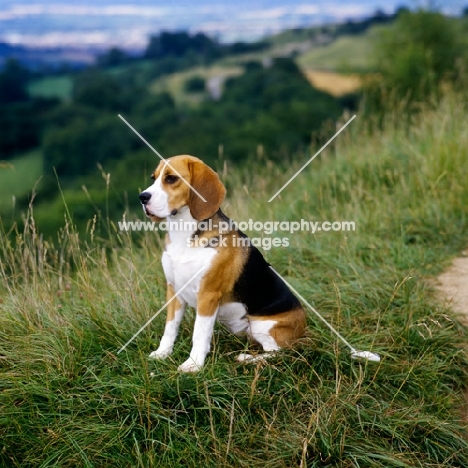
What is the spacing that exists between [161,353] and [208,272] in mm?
677

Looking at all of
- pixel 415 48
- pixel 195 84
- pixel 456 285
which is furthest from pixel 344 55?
pixel 456 285

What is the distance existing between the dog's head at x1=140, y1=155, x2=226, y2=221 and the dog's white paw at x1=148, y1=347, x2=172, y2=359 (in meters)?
0.94

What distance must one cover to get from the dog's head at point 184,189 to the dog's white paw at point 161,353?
938 millimetres

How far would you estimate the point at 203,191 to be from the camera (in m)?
3.72

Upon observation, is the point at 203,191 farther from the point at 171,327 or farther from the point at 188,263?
the point at 171,327

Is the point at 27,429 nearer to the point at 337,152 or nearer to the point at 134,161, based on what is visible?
the point at 337,152

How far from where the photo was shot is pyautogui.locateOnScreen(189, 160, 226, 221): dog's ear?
372 cm

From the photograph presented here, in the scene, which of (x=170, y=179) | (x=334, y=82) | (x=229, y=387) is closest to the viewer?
(x=170, y=179)

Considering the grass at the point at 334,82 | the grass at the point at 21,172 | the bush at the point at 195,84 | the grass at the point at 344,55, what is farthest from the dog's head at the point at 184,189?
the bush at the point at 195,84

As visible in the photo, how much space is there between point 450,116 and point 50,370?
24.2 feet

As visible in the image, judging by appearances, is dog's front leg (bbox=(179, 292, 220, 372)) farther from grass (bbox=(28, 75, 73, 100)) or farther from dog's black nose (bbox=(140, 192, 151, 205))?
grass (bbox=(28, 75, 73, 100))

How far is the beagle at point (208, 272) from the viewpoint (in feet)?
12.1

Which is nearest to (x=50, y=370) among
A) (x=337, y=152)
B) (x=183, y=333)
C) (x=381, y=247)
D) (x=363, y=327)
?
(x=183, y=333)

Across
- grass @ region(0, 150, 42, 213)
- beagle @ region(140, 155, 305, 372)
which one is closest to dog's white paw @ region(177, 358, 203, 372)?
beagle @ region(140, 155, 305, 372)
